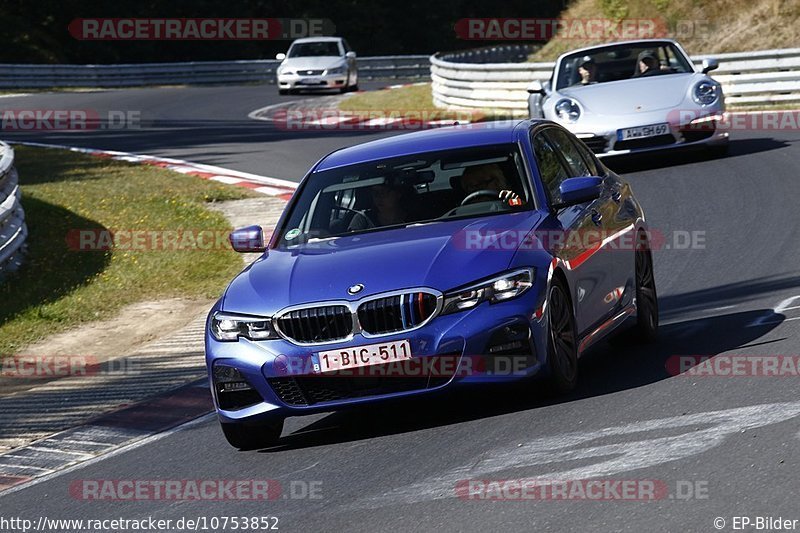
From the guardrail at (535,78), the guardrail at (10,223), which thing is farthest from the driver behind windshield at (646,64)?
the guardrail at (10,223)

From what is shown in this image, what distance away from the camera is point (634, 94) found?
55.2 ft

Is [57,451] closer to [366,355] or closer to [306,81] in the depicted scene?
[366,355]

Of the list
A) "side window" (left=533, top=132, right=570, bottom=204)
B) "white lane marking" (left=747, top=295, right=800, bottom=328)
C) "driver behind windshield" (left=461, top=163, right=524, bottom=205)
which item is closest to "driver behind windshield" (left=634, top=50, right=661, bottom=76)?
"white lane marking" (left=747, top=295, right=800, bottom=328)

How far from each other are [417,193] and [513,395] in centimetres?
123

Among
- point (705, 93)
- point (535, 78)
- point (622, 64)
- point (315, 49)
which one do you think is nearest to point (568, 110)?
point (622, 64)

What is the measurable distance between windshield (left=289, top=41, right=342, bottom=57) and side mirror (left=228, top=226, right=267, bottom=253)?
30487mm

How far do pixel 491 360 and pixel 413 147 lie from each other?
1.83m

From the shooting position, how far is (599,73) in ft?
58.7

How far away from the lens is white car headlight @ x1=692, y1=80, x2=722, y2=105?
16.7 m

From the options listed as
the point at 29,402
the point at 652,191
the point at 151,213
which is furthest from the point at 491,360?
the point at 151,213

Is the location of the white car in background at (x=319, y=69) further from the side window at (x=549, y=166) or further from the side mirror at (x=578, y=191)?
the side mirror at (x=578, y=191)

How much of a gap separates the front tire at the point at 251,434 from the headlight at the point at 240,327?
1.48 ft

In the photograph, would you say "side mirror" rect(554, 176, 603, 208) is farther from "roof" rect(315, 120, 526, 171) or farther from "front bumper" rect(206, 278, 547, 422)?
"front bumper" rect(206, 278, 547, 422)

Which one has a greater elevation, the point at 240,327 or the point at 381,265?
the point at 381,265
